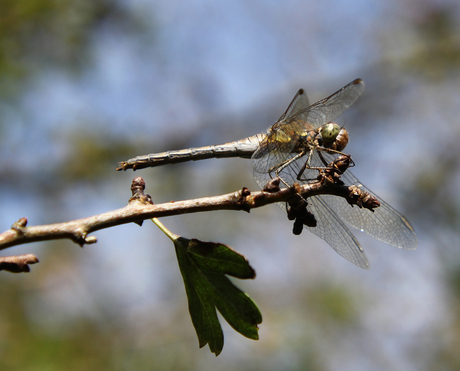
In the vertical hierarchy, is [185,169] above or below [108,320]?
above

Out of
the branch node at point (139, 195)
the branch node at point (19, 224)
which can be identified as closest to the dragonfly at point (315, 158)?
the branch node at point (139, 195)

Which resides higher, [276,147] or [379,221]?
[276,147]

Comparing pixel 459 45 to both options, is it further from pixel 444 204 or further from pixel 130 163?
pixel 130 163

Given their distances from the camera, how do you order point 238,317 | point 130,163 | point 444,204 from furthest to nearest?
point 444,204
point 130,163
point 238,317

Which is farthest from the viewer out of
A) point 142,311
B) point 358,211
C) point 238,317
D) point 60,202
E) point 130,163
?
point 142,311

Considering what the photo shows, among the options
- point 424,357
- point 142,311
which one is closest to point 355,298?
point 424,357

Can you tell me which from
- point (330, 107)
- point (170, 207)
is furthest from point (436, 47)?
point (170, 207)

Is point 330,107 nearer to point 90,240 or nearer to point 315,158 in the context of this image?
point 315,158

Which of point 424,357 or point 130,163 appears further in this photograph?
point 424,357

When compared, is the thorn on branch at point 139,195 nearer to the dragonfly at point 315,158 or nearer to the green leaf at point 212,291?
the green leaf at point 212,291
